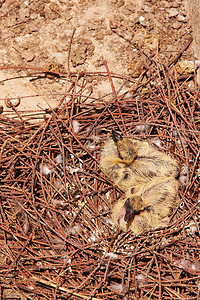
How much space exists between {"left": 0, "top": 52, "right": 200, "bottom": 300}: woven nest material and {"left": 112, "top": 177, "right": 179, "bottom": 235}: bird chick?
0.15 m

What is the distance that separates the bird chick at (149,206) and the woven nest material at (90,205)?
145 millimetres

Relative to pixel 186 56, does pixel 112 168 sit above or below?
below

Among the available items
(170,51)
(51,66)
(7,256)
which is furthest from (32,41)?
(7,256)

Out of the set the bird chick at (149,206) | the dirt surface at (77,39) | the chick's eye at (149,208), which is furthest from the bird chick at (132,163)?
the dirt surface at (77,39)

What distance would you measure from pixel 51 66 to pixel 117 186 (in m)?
1.91

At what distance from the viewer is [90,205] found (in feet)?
13.0

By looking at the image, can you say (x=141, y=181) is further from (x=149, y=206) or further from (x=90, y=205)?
(x=90, y=205)

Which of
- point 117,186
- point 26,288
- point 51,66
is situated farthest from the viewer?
point 51,66

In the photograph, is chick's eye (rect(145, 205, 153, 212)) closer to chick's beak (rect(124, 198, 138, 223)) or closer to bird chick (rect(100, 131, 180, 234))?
bird chick (rect(100, 131, 180, 234))

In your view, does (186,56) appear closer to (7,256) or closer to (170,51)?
(170,51)

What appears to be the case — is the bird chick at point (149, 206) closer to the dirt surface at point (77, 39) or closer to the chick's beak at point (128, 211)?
the chick's beak at point (128, 211)

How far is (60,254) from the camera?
3.85m

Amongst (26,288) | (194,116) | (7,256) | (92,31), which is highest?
(92,31)

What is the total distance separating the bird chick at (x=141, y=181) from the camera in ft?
12.1
